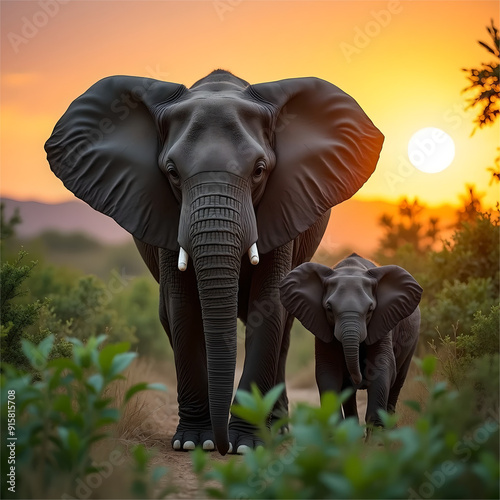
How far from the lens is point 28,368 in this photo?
937 centimetres

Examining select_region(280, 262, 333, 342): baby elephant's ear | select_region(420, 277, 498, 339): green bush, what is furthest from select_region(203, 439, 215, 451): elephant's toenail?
select_region(420, 277, 498, 339): green bush

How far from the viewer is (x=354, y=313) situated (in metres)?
8.63

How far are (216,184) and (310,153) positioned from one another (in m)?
1.80

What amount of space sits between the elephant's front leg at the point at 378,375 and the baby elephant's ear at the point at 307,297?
47 centimetres

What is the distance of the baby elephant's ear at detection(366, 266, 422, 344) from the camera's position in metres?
9.02

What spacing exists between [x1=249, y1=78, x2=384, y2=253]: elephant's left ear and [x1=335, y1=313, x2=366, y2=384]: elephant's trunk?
41.8 inches

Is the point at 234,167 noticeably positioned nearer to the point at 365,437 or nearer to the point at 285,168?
the point at 285,168

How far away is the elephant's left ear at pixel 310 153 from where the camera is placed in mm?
9062

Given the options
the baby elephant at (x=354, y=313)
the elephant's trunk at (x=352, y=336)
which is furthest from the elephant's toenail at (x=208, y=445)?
the elephant's trunk at (x=352, y=336)

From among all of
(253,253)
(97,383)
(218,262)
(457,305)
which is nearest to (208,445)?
(253,253)

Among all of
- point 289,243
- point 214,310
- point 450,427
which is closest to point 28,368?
point 214,310

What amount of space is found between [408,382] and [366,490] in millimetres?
8719

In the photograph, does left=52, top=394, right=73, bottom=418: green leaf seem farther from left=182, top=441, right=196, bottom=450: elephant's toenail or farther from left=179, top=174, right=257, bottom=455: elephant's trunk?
left=182, top=441, right=196, bottom=450: elephant's toenail

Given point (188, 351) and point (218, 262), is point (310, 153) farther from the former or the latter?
point (188, 351)
